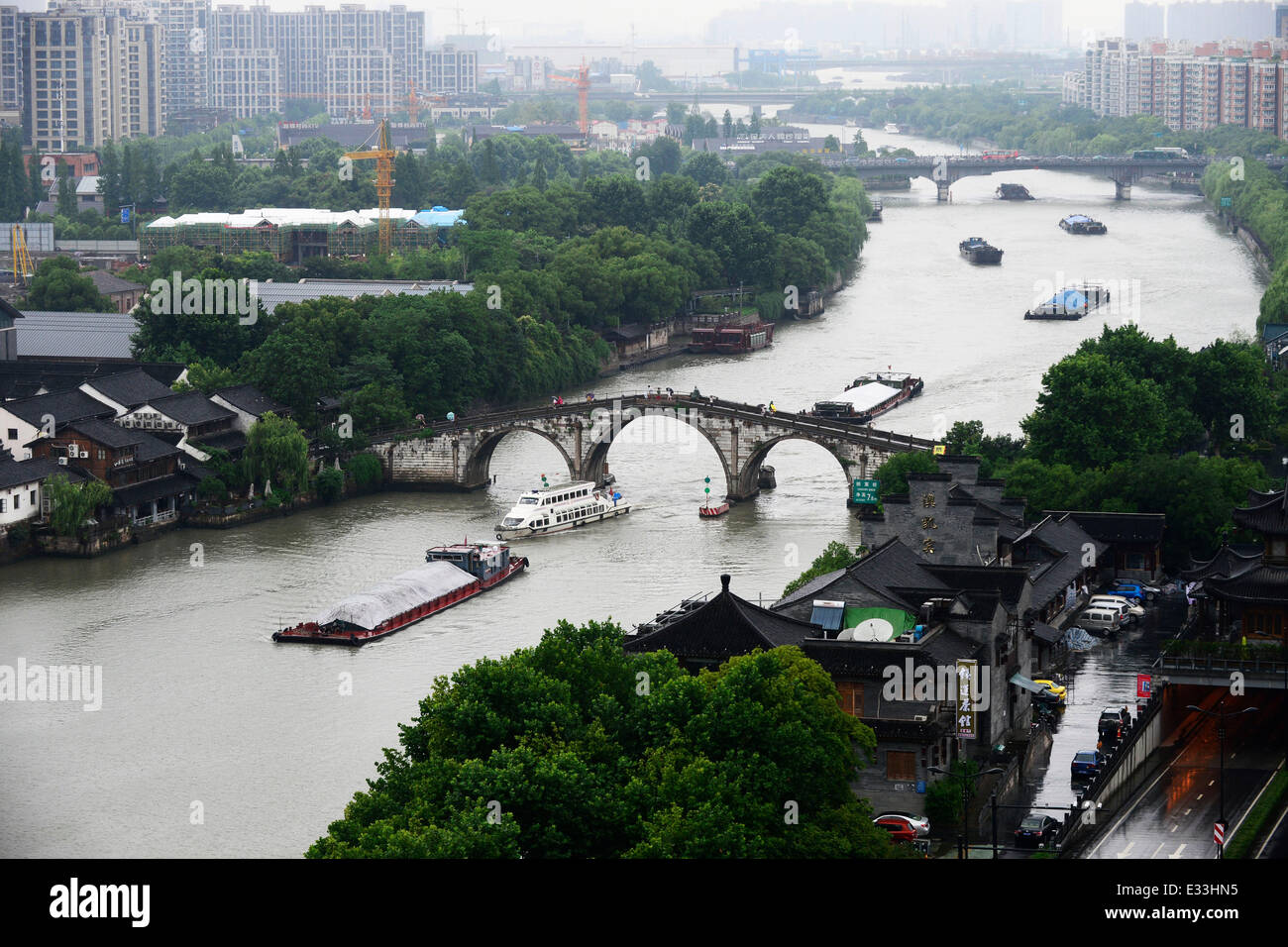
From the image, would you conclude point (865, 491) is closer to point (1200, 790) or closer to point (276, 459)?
point (276, 459)

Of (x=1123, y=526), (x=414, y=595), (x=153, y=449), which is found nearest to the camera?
(x=414, y=595)

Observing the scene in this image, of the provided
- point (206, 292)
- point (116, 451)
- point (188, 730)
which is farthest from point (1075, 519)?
point (206, 292)

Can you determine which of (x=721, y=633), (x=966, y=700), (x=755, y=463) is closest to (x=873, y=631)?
(x=966, y=700)

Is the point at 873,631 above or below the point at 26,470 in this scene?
above
